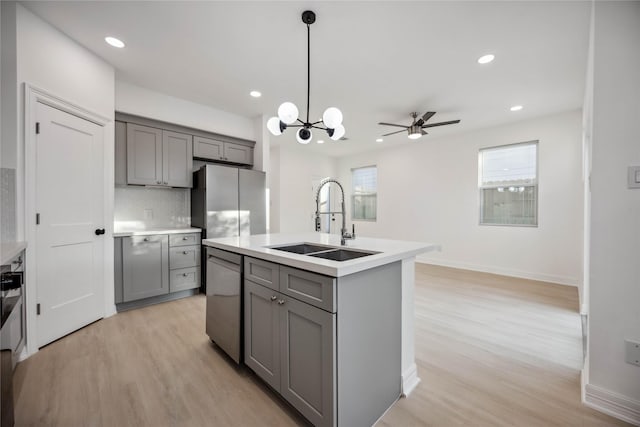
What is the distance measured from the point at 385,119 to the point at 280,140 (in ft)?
7.80

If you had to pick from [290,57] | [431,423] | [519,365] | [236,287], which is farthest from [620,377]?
[290,57]

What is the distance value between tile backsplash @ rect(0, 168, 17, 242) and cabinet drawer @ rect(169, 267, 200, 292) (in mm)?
1526

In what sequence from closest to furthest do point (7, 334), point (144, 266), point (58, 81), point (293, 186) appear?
point (7, 334) → point (58, 81) → point (144, 266) → point (293, 186)

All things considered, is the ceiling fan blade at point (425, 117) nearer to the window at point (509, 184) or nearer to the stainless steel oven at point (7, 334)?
the window at point (509, 184)

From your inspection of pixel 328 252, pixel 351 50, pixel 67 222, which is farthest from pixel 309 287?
pixel 67 222

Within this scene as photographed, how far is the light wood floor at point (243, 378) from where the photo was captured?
1463 mm

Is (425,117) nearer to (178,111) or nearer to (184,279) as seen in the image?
(178,111)

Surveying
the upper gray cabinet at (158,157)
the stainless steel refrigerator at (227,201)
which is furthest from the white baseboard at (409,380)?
the upper gray cabinet at (158,157)

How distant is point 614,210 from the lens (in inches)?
58.1

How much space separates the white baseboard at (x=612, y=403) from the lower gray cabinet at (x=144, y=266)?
3960 millimetres

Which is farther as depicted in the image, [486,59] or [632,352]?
[486,59]

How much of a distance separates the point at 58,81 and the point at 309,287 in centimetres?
296

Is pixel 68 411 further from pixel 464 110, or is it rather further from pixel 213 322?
pixel 464 110

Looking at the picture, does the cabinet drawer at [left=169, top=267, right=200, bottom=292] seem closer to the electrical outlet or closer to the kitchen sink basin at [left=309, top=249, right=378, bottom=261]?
the kitchen sink basin at [left=309, top=249, right=378, bottom=261]
